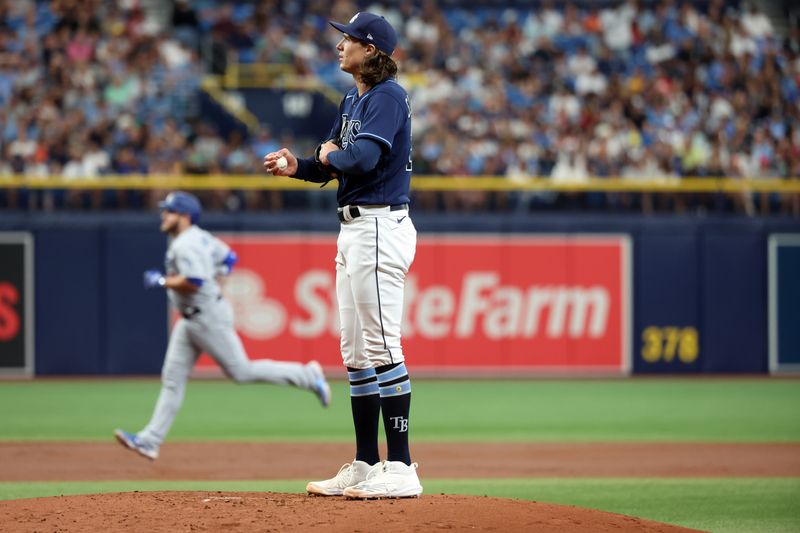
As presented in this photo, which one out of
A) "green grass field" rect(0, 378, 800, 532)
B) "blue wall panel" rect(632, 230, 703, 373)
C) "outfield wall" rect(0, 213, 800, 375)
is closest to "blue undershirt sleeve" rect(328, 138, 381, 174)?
"green grass field" rect(0, 378, 800, 532)

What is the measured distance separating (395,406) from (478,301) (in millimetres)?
11167

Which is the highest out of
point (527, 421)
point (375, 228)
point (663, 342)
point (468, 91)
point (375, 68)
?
point (468, 91)

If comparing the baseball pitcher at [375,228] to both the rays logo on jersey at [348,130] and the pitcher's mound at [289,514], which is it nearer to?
the rays logo on jersey at [348,130]

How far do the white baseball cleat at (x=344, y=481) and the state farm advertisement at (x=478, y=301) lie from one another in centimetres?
1055

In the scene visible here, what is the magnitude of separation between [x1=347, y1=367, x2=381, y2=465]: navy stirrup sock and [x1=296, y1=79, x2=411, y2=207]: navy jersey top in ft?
2.72

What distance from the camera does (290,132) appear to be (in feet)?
65.3

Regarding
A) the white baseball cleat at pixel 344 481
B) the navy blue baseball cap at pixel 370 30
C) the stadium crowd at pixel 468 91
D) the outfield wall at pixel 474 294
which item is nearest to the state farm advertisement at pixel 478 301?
the outfield wall at pixel 474 294

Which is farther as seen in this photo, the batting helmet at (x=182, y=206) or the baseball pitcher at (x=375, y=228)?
the batting helmet at (x=182, y=206)

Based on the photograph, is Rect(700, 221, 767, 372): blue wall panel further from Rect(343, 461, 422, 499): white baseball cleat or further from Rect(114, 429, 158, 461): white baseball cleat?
Rect(343, 461, 422, 499): white baseball cleat

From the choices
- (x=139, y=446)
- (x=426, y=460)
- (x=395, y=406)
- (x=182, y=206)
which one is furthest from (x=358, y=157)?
(x=426, y=460)

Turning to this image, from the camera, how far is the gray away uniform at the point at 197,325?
29.6 feet

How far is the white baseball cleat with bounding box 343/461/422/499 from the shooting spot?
5.71m

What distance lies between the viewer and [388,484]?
5.72 metres

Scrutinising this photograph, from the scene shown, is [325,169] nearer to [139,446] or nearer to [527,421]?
[139,446]
